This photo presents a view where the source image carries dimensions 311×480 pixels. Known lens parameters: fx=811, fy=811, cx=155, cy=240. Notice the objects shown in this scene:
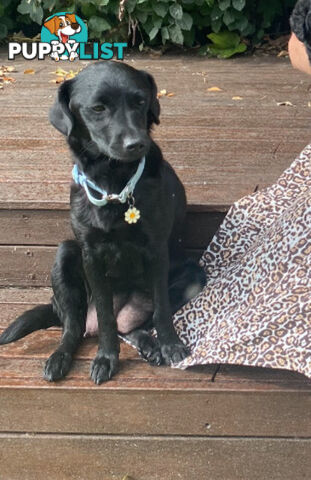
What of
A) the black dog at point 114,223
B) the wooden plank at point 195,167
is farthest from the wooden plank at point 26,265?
the black dog at point 114,223

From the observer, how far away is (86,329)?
2676mm

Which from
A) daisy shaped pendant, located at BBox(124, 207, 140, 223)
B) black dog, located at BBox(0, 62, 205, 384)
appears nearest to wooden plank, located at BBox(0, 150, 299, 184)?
black dog, located at BBox(0, 62, 205, 384)

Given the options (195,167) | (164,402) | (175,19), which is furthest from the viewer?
(175,19)

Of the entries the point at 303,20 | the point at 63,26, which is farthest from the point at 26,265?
the point at 63,26

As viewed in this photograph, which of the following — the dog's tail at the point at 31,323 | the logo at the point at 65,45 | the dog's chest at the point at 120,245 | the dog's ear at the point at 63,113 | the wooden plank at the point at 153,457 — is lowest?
the logo at the point at 65,45

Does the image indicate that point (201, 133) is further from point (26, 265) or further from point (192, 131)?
point (26, 265)

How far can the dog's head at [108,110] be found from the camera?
7.32ft

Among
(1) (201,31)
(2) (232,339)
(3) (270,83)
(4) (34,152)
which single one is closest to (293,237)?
(2) (232,339)

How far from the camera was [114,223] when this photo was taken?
240 centimetres

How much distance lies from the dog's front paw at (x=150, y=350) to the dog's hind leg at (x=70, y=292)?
21 cm

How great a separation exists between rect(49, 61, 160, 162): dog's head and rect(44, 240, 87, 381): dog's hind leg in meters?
0.44

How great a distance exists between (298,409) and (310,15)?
1206mm

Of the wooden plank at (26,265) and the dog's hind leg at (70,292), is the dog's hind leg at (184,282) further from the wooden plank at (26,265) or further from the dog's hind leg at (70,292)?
the wooden plank at (26,265)

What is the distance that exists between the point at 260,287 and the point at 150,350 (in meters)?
0.40
